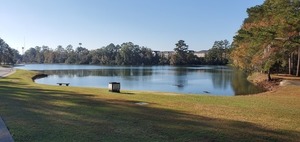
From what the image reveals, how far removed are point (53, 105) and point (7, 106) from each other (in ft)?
4.98

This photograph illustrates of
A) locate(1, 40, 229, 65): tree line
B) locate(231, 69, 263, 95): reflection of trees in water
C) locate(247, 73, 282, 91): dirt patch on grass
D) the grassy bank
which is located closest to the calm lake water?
locate(231, 69, 263, 95): reflection of trees in water

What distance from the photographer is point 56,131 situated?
7.34 meters

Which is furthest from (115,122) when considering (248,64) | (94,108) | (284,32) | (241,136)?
(248,64)

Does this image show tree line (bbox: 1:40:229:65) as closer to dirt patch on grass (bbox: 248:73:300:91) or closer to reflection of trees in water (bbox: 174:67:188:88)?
reflection of trees in water (bbox: 174:67:188:88)

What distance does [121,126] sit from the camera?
8.12 metres

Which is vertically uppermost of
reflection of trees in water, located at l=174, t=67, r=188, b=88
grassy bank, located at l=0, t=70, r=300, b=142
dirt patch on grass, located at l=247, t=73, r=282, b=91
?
grassy bank, located at l=0, t=70, r=300, b=142

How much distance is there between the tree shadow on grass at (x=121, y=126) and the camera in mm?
7117

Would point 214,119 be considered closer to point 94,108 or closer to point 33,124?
point 94,108

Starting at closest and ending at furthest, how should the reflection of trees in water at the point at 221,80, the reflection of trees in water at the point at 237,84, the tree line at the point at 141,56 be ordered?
1. the reflection of trees in water at the point at 237,84
2. the reflection of trees in water at the point at 221,80
3. the tree line at the point at 141,56

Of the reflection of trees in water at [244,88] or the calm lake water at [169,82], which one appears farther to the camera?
the calm lake water at [169,82]

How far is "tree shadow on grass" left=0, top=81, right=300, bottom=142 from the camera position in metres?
7.12

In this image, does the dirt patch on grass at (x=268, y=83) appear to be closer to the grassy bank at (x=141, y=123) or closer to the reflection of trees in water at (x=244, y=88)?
the reflection of trees in water at (x=244, y=88)

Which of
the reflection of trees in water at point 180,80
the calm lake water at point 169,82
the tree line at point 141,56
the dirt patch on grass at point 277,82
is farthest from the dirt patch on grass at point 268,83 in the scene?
the tree line at point 141,56

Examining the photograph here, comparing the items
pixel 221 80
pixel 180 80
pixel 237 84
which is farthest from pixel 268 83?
pixel 180 80
